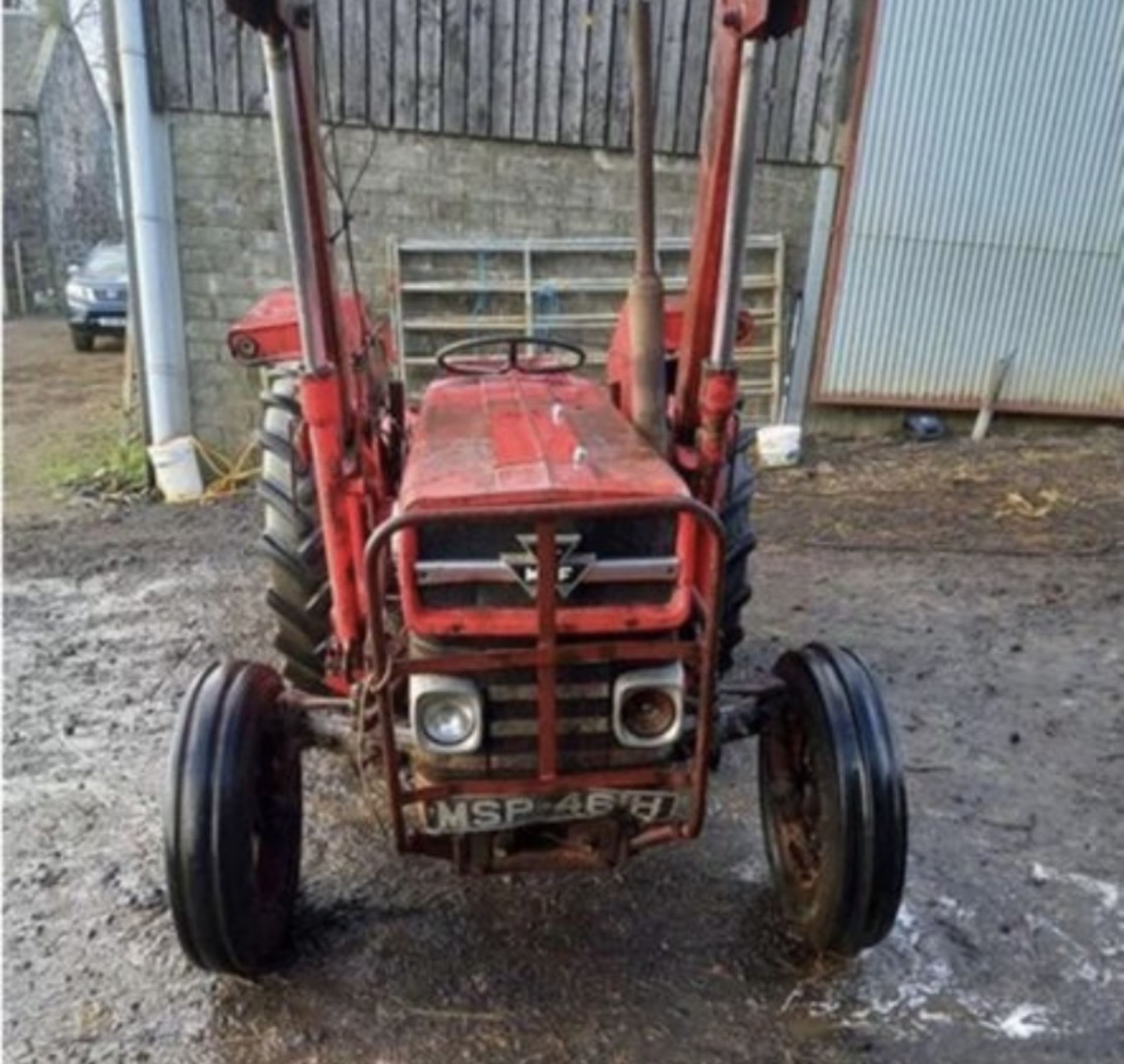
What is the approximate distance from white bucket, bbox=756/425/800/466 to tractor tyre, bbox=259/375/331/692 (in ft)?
12.7

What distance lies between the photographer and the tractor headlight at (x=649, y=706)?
2131mm

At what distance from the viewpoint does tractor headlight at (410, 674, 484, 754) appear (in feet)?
6.86

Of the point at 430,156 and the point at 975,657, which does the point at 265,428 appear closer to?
the point at 975,657

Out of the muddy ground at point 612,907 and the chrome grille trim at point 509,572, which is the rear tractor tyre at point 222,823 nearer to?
the muddy ground at point 612,907

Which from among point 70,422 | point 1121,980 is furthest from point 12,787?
point 70,422

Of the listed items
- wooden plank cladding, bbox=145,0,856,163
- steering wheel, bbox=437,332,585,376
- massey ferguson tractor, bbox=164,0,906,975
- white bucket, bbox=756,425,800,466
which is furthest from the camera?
white bucket, bbox=756,425,800,466

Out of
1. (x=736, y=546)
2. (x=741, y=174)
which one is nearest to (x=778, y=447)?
(x=736, y=546)

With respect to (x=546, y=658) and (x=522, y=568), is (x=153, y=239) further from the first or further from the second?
(x=546, y=658)

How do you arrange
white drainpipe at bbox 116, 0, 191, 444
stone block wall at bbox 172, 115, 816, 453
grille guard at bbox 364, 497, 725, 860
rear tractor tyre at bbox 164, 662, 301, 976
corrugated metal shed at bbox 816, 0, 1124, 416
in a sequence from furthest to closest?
corrugated metal shed at bbox 816, 0, 1124, 416, stone block wall at bbox 172, 115, 816, 453, white drainpipe at bbox 116, 0, 191, 444, rear tractor tyre at bbox 164, 662, 301, 976, grille guard at bbox 364, 497, 725, 860

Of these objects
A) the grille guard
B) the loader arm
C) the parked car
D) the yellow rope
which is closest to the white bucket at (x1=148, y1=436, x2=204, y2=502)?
the yellow rope

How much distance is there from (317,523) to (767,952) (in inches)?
67.6

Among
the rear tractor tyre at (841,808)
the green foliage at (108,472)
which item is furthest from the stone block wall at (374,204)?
the rear tractor tyre at (841,808)

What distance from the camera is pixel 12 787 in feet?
10.6

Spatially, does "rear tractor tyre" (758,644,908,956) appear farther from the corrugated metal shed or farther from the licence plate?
the corrugated metal shed
